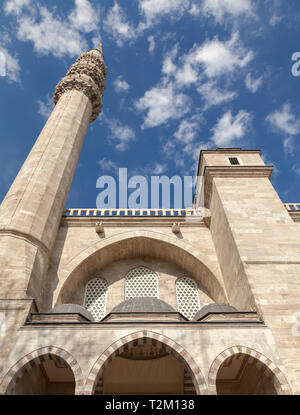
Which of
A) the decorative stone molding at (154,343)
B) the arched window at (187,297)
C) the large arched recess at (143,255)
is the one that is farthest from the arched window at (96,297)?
the decorative stone molding at (154,343)

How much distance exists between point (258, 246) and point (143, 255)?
4681 millimetres

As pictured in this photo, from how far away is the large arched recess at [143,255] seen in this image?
10812mm

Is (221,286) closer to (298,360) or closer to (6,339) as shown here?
(298,360)

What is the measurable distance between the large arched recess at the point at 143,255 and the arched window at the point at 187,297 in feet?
1.05

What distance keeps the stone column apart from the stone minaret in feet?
18.5

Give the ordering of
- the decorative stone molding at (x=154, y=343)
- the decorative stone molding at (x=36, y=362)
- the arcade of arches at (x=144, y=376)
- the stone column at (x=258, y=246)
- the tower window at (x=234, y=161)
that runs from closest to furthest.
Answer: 1. the decorative stone molding at (x=36, y=362)
2. the decorative stone molding at (x=154, y=343)
3. the stone column at (x=258, y=246)
4. the arcade of arches at (x=144, y=376)
5. the tower window at (x=234, y=161)

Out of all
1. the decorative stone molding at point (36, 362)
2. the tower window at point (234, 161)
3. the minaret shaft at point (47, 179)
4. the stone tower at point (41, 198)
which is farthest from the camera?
the tower window at point (234, 161)

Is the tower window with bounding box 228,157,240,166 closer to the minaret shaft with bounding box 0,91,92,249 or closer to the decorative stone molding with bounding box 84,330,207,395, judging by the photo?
the minaret shaft with bounding box 0,91,92,249

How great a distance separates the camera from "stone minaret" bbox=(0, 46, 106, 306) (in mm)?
8477

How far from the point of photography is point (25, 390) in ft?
25.0

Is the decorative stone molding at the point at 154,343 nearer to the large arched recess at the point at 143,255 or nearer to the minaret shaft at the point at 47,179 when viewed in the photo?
the large arched recess at the point at 143,255

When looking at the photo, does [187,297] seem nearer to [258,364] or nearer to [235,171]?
[258,364]

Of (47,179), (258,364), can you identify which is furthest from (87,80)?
(258,364)
